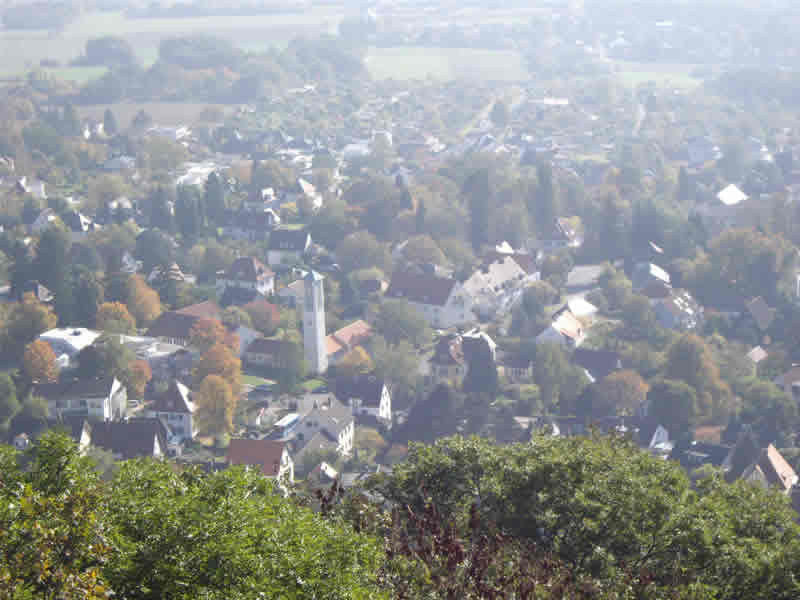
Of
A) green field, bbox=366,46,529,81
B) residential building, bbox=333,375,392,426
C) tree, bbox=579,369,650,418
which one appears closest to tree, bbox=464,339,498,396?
residential building, bbox=333,375,392,426

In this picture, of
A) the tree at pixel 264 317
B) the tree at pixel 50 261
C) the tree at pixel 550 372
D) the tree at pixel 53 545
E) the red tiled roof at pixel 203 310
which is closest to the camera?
the tree at pixel 53 545

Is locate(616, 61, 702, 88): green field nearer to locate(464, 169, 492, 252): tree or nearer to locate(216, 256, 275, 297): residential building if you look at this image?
locate(464, 169, 492, 252): tree

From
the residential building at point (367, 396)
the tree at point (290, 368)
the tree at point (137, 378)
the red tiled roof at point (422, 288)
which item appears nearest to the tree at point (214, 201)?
the red tiled roof at point (422, 288)

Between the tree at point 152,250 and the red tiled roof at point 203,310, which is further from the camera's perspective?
the tree at point 152,250

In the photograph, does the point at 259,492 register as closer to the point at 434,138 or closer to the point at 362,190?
the point at 362,190

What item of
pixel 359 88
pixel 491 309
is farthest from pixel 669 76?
pixel 491 309

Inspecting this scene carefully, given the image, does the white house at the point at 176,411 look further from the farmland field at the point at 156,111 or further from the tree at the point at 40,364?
the farmland field at the point at 156,111
